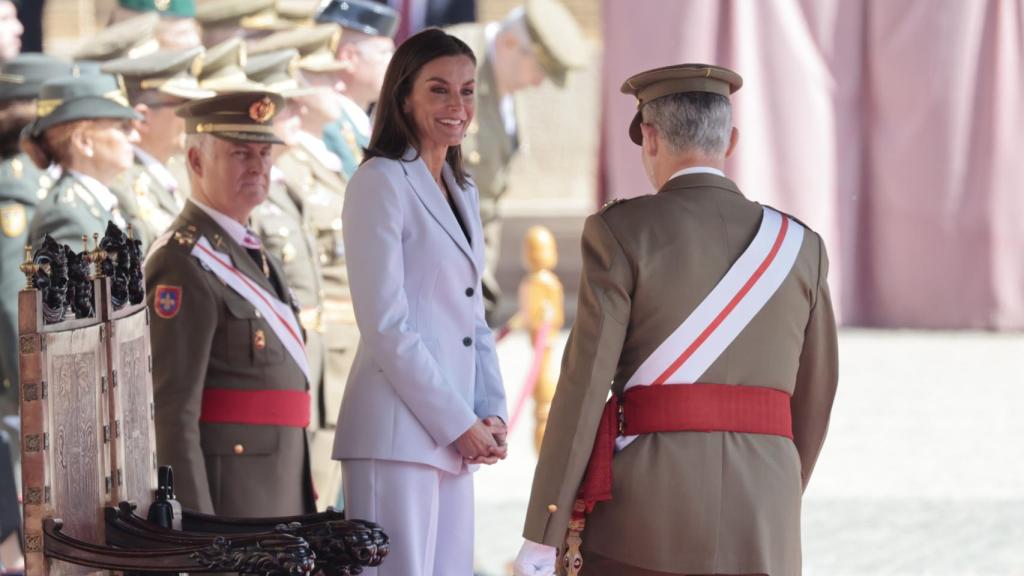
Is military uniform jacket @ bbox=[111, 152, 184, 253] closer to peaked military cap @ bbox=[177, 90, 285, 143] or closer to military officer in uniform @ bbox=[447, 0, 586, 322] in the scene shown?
peaked military cap @ bbox=[177, 90, 285, 143]

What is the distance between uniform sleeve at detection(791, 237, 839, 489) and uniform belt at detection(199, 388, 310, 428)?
47.0 inches

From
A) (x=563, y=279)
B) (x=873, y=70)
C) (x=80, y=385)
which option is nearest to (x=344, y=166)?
(x=80, y=385)

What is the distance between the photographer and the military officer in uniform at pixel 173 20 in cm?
592

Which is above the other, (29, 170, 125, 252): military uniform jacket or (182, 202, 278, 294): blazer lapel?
(29, 170, 125, 252): military uniform jacket

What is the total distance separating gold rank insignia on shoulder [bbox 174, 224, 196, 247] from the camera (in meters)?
3.72

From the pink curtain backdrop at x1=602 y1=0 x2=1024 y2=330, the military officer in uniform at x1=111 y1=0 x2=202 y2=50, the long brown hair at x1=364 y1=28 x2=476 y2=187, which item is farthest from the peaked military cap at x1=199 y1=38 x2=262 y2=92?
the pink curtain backdrop at x1=602 y1=0 x2=1024 y2=330

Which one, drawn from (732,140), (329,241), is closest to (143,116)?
(329,241)

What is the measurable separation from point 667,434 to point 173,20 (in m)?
3.57

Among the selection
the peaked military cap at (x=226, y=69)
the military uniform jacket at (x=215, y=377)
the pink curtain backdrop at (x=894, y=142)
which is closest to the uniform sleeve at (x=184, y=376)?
the military uniform jacket at (x=215, y=377)

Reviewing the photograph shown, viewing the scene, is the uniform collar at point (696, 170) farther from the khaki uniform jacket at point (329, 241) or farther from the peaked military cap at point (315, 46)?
the peaked military cap at point (315, 46)

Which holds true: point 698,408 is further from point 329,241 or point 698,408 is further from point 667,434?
point 329,241

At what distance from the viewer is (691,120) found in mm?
3029

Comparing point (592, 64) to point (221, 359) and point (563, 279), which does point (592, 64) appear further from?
point (221, 359)

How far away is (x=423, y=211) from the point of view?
3168 mm
